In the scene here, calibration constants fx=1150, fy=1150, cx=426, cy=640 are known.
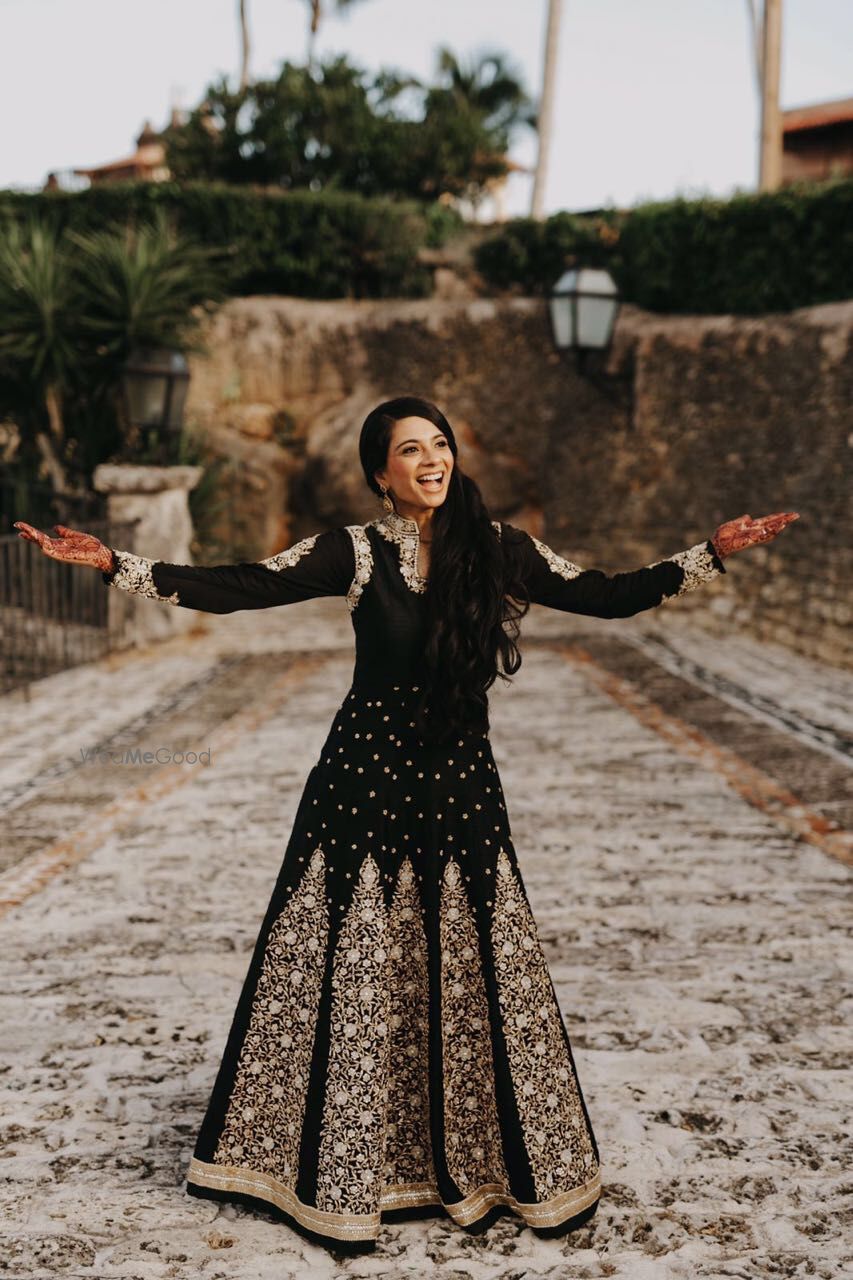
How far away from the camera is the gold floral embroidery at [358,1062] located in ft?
8.25

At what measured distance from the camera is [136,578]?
8.50 feet

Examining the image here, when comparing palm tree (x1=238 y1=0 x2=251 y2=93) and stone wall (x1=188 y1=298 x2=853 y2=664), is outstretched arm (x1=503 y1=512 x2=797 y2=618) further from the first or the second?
palm tree (x1=238 y1=0 x2=251 y2=93)

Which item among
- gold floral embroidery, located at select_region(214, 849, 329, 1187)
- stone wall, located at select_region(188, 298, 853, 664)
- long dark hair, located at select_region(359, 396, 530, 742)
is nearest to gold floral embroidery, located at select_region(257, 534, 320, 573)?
long dark hair, located at select_region(359, 396, 530, 742)

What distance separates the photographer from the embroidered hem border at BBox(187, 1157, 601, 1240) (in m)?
2.51

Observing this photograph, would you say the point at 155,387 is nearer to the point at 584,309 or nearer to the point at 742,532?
the point at 584,309

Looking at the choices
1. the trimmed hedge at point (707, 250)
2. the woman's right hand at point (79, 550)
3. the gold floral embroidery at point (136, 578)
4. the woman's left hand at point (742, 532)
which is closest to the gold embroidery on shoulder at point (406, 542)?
the gold floral embroidery at point (136, 578)

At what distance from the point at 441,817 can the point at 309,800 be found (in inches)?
12.5

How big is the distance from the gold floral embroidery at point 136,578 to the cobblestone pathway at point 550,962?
145 cm

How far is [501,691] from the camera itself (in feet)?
29.4

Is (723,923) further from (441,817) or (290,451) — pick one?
(290,451)

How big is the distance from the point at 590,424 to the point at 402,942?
11.0m

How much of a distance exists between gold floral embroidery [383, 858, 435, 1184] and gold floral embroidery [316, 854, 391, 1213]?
54mm

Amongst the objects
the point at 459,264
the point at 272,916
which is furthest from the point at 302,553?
the point at 459,264

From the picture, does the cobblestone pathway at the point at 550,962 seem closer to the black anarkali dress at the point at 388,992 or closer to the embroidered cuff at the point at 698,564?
the black anarkali dress at the point at 388,992
